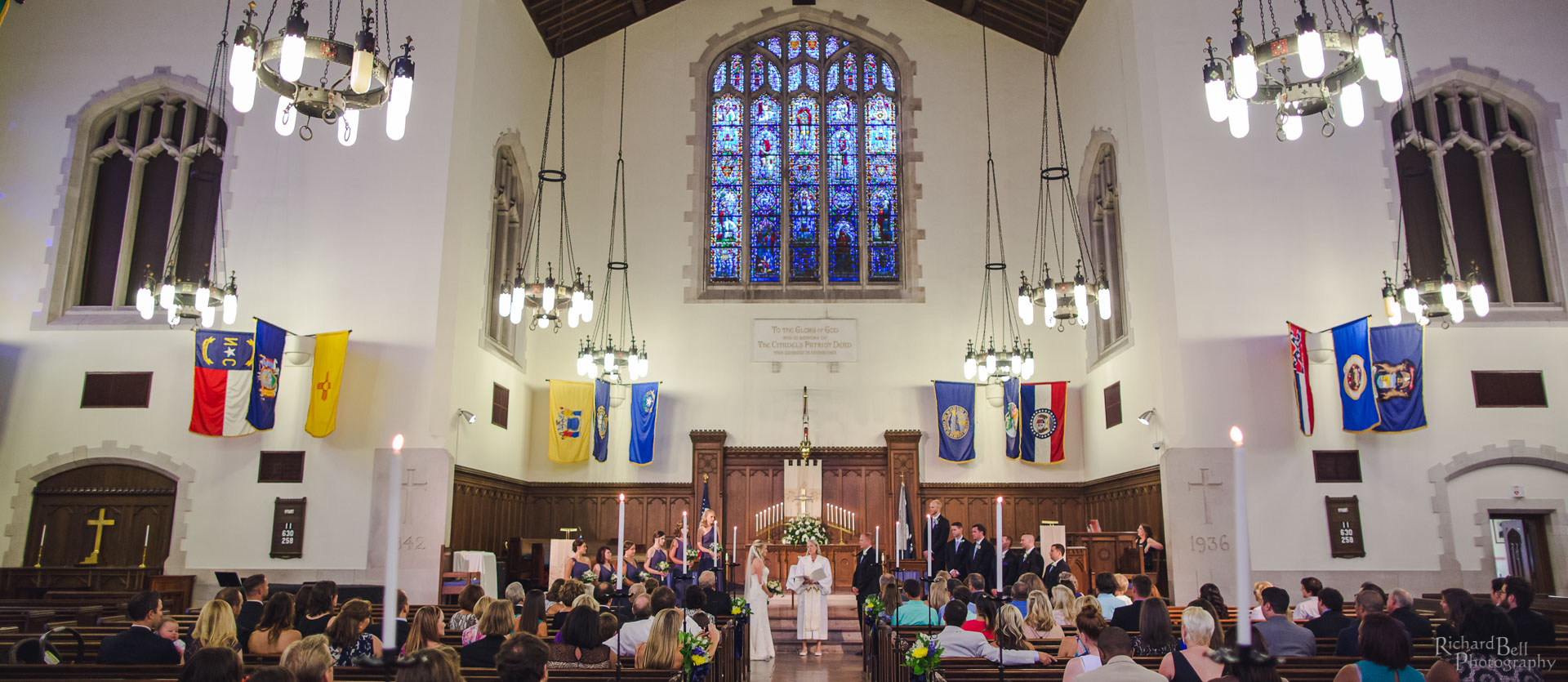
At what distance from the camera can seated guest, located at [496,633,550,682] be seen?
372 centimetres

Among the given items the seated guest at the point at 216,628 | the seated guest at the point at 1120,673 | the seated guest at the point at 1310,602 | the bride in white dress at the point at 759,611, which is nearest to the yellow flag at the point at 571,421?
the bride in white dress at the point at 759,611

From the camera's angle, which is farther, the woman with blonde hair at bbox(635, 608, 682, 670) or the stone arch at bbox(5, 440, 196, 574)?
the stone arch at bbox(5, 440, 196, 574)

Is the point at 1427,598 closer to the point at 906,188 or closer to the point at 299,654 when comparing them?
the point at 906,188

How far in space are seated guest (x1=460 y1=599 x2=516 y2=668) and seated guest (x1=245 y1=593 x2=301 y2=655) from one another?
1.05 meters

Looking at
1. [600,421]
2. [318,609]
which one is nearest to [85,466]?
[600,421]

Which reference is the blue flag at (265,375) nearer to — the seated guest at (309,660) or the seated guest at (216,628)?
the seated guest at (216,628)

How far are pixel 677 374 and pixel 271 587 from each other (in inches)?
274

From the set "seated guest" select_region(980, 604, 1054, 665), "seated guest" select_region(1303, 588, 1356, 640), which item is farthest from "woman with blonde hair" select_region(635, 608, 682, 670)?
"seated guest" select_region(1303, 588, 1356, 640)

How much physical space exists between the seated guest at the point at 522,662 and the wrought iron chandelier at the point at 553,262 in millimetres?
Result: 8833

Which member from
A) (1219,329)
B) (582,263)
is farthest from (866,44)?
(1219,329)

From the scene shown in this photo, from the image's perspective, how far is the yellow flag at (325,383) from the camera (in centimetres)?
1226

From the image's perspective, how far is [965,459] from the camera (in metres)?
16.3

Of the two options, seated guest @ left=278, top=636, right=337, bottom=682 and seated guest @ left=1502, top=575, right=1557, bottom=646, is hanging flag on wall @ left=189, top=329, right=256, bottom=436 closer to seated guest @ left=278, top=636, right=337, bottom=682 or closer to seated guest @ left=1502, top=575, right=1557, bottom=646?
seated guest @ left=278, top=636, right=337, bottom=682

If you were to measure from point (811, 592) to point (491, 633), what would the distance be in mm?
6163
